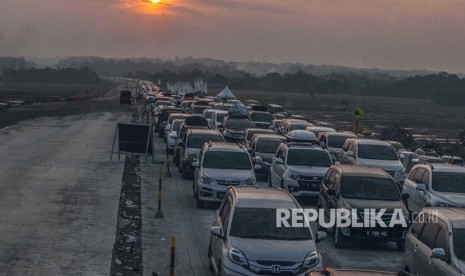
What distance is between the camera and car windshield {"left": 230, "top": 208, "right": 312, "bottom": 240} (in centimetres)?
1289

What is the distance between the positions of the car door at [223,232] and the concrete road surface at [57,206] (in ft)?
7.59

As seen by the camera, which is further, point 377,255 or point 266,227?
point 377,255

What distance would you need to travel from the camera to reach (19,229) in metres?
18.0

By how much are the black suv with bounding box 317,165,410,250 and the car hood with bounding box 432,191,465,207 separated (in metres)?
1.13

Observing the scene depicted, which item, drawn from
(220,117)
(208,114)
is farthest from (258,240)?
(208,114)

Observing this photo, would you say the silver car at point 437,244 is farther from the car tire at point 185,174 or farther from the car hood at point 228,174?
the car tire at point 185,174

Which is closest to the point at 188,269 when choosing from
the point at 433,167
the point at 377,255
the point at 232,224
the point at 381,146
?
the point at 232,224

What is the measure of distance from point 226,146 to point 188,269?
9.58m

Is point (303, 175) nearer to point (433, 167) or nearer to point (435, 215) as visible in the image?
point (433, 167)

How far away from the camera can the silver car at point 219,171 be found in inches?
861

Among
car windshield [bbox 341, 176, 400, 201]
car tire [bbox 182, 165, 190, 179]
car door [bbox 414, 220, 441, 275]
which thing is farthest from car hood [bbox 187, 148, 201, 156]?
car door [bbox 414, 220, 441, 275]

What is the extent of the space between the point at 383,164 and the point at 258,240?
14627 mm

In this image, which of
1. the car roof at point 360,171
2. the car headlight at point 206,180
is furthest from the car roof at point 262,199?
the car headlight at point 206,180

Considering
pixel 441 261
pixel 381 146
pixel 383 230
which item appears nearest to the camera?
pixel 441 261
